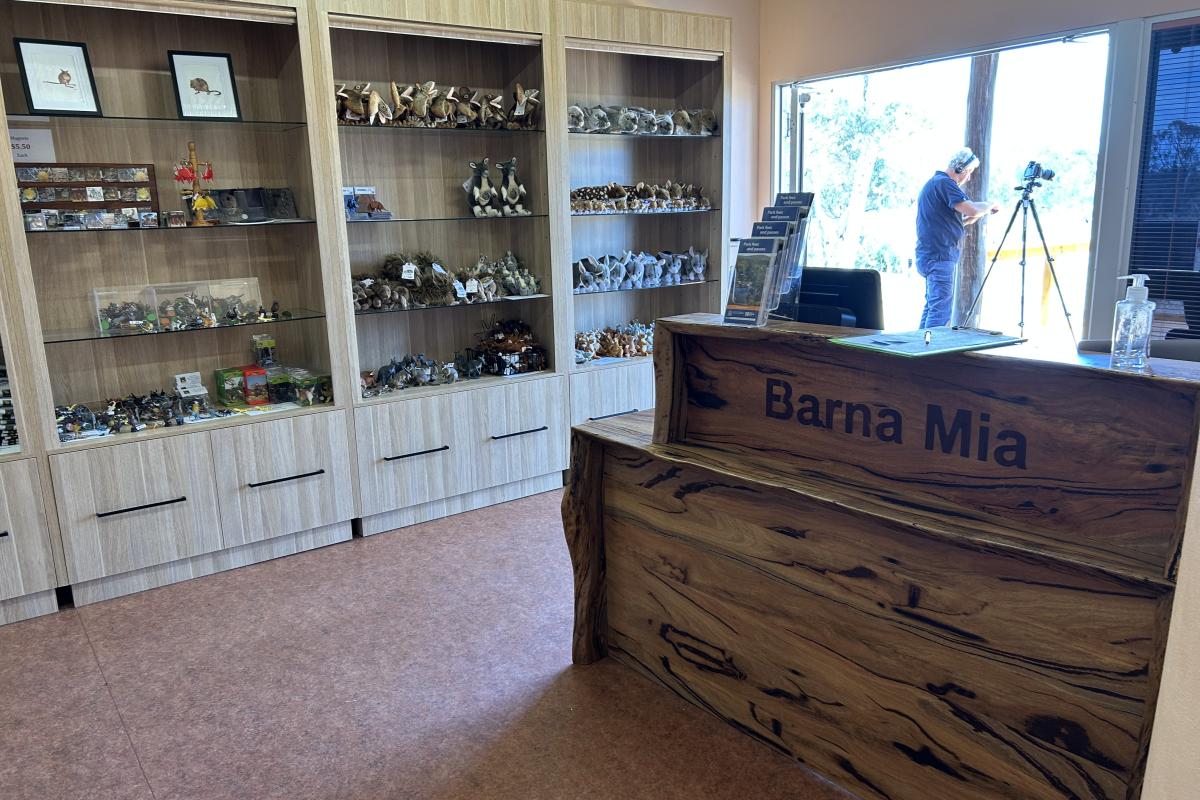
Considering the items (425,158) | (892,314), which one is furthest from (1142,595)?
(892,314)

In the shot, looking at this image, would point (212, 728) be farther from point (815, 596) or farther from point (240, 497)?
point (815, 596)

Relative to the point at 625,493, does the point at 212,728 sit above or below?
below

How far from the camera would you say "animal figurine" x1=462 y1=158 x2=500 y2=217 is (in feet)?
12.8

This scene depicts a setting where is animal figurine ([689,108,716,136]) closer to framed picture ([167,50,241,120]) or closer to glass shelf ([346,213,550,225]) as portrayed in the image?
glass shelf ([346,213,550,225])

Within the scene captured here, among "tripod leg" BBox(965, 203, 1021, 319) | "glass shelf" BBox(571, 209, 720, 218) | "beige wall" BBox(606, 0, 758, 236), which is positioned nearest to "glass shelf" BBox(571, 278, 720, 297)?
"glass shelf" BBox(571, 209, 720, 218)

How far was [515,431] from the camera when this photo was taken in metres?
4.00

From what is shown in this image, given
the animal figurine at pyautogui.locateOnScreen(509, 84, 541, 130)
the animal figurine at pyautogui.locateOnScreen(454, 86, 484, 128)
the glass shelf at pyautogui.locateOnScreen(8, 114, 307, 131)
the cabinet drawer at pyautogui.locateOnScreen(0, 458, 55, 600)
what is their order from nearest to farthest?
the cabinet drawer at pyautogui.locateOnScreen(0, 458, 55, 600)
the glass shelf at pyautogui.locateOnScreen(8, 114, 307, 131)
the animal figurine at pyautogui.locateOnScreen(454, 86, 484, 128)
the animal figurine at pyautogui.locateOnScreen(509, 84, 541, 130)

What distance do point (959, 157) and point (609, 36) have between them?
195 cm

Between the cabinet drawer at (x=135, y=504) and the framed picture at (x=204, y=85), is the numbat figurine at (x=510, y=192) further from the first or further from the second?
the cabinet drawer at (x=135, y=504)

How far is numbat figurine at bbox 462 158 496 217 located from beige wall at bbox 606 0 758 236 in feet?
5.47

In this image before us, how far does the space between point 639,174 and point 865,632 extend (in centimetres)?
328

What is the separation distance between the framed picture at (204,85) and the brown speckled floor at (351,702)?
1.79 meters

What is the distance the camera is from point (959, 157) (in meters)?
4.45

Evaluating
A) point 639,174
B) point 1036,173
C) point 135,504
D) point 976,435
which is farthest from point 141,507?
point 1036,173
